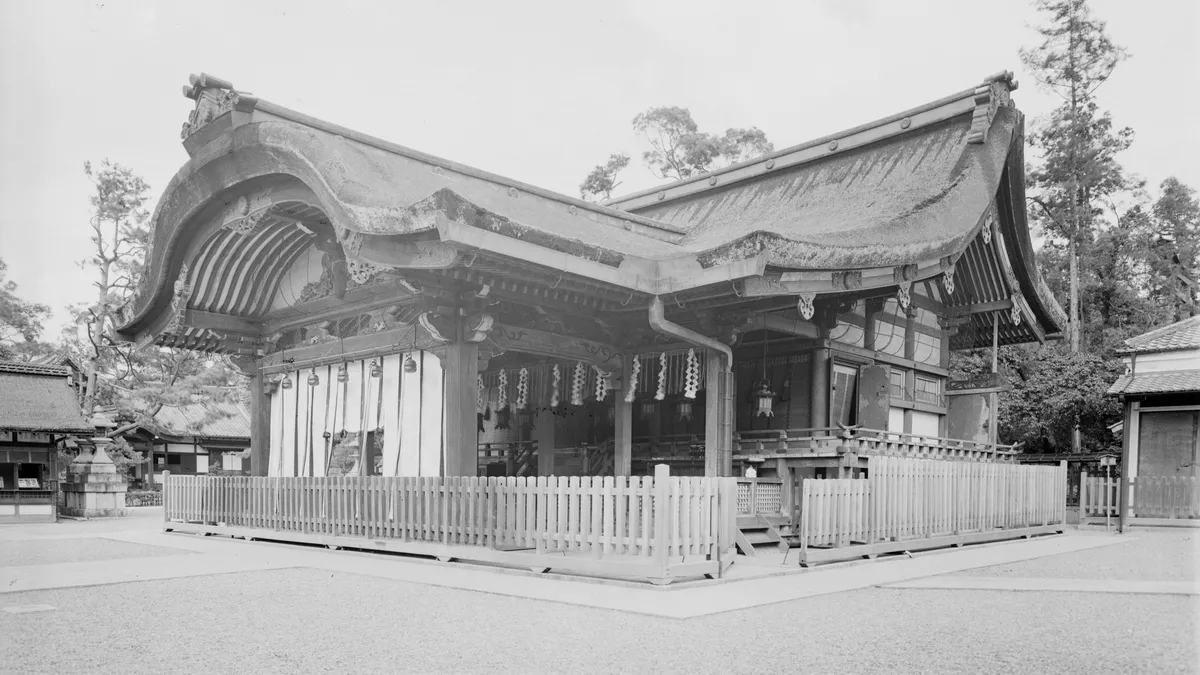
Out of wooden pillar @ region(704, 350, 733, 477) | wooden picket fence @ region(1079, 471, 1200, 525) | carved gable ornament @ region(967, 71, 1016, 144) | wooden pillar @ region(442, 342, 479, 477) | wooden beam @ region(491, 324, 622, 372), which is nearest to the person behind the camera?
wooden pillar @ region(442, 342, 479, 477)

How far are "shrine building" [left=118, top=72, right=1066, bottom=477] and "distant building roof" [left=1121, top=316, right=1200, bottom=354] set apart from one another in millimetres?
3048

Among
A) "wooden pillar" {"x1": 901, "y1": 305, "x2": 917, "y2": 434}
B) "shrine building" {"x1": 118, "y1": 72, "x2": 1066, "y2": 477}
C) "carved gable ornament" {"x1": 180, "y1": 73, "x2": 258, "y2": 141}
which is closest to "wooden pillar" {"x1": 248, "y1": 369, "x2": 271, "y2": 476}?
"shrine building" {"x1": 118, "y1": 72, "x2": 1066, "y2": 477}

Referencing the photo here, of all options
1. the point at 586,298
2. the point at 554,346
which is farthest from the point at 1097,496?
the point at 586,298

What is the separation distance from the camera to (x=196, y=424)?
36.0 metres

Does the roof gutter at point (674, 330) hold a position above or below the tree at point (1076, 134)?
below

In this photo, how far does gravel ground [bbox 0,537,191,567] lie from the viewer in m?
11.5

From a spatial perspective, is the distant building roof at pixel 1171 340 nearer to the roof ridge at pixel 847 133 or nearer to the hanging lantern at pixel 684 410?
the roof ridge at pixel 847 133

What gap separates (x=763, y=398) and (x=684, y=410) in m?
1.97

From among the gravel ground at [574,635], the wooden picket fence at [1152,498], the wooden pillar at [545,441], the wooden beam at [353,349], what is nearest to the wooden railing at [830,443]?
the wooden pillar at [545,441]

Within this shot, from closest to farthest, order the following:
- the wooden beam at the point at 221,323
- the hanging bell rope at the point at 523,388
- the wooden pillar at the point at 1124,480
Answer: the wooden beam at the point at 221,323 → the hanging bell rope at the point at 523,388 → the wooden pillar at the point at 1124,480

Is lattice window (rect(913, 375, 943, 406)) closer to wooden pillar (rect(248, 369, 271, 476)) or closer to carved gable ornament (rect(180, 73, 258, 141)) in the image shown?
wooden pillar (rect(248, 369, 271, 476))

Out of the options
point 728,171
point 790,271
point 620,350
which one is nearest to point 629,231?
point 620,350

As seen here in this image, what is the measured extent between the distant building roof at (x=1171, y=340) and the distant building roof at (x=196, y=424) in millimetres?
29517

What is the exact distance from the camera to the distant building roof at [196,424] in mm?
35531
